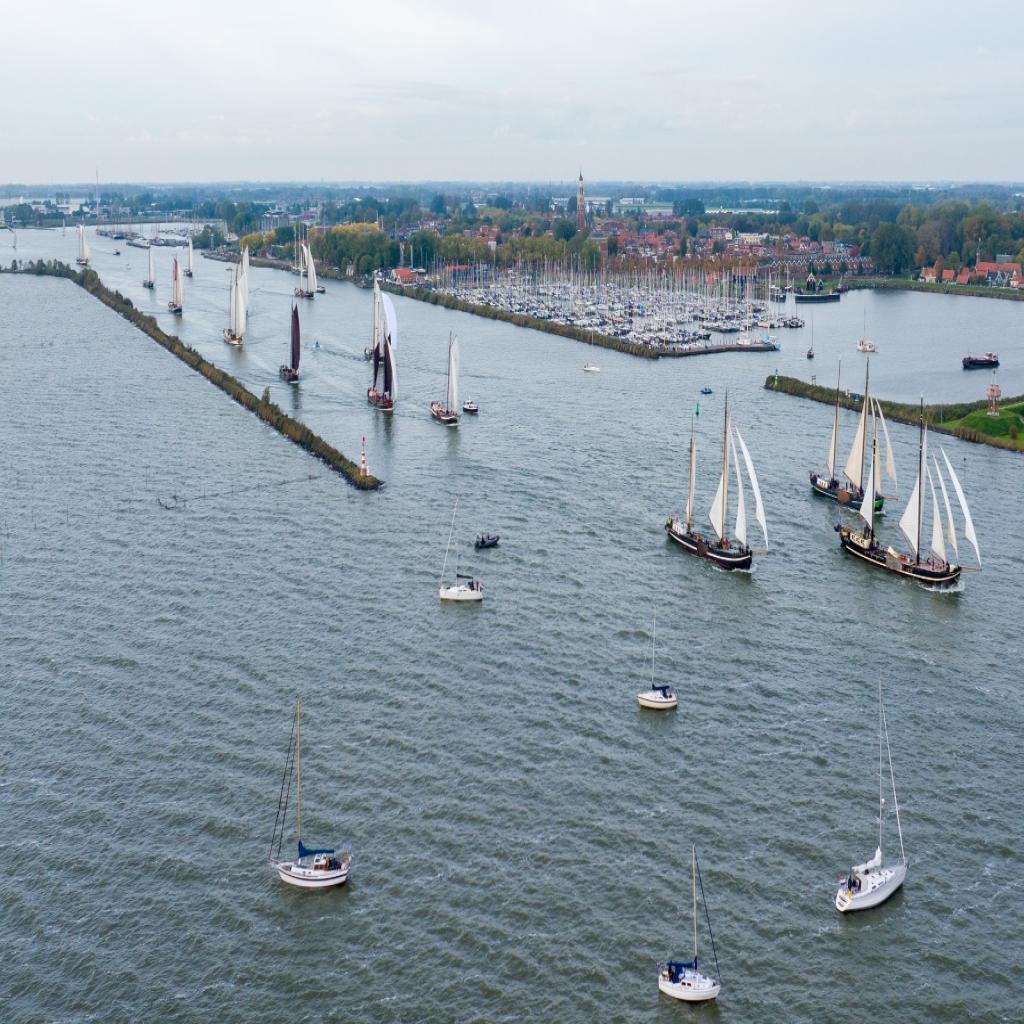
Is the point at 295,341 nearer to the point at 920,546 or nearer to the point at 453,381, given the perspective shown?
the point at 453,381

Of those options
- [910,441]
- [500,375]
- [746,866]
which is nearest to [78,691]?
[746,866]

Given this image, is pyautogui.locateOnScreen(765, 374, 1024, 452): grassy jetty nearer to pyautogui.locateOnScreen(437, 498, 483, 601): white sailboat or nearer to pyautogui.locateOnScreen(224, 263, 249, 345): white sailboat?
pyautogui.locateOnScreen(437, 498, 483, 601): white sailboat

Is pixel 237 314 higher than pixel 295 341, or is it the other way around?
pixel 237 314

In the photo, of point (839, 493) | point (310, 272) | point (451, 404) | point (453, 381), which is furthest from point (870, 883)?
point (310, 272)

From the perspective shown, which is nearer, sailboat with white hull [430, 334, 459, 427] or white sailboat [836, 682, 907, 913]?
white sailboat [836, 682, 907, 913]

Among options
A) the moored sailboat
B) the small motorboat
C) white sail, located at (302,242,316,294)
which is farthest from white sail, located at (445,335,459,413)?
white sail, located at (302,242,316,294)

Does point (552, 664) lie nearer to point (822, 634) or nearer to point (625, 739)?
point (625, 739)

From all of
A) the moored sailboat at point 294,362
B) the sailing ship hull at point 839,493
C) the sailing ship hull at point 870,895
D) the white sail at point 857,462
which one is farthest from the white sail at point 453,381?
the sailing ship hull at point 870,895
